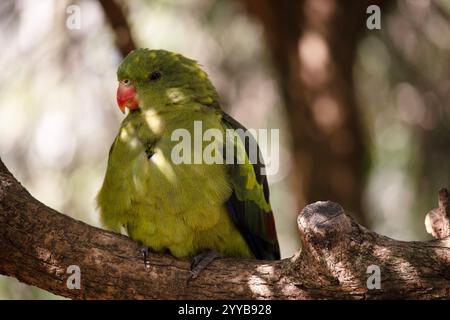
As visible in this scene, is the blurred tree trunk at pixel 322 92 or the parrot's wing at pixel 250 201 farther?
the blurred tree trunk at pixel 322 92

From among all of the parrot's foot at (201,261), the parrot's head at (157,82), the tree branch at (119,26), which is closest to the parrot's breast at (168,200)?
the parrot's foot at (201,261)

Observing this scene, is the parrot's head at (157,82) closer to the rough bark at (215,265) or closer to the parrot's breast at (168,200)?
the parrot's breast at (168,200)

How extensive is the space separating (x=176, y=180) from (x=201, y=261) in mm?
473

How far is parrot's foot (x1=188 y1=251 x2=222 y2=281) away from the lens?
3.48 m

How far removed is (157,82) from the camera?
4.18m

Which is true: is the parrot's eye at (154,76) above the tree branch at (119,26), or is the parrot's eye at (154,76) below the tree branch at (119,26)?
below

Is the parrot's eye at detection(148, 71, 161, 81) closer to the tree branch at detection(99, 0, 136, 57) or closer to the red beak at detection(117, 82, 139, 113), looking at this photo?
the red beak at detection(117, 82, 139, 113)

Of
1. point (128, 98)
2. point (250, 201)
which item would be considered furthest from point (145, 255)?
point (128, 98)

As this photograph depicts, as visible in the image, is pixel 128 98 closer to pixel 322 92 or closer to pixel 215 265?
pixel 215 265

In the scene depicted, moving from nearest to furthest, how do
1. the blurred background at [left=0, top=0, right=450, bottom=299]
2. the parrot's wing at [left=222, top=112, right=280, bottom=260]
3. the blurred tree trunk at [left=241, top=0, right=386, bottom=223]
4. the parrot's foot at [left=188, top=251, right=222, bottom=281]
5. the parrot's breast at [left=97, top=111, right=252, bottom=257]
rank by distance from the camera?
1. the parrot's foot at [left=188, top=251, right=222, bottom=281]
2. the parrot's breast at [left=97, top=111, right=252, bottom=257]
3. the parrot's wing at [left=222, top=112, right=280, bottom=260]
4. the blurred background at [left=0, top=0, right=450, bottom=299]
5. the blurred tree trunk at [left=241, top=0, right=386, bottom=223]

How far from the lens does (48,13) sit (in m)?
5.52

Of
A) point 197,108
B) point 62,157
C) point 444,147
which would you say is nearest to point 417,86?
point 444,147

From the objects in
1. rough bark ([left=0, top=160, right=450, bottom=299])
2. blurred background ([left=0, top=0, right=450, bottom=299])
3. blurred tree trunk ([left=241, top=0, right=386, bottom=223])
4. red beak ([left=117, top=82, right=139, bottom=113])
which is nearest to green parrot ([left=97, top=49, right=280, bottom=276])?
red beak ([left=117, top=82, right=139, bottom=113])

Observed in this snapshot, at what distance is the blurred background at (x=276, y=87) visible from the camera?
555 cm
